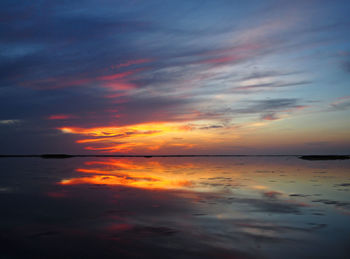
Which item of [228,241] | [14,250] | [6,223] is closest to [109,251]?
[14,250]

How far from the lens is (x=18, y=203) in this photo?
674 inches

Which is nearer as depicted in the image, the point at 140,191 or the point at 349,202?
the point at 349,202

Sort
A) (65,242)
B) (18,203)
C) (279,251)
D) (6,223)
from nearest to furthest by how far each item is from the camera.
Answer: (279,251)
(65,242)
(6,223)
(18,203)

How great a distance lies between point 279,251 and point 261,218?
14.7 ft

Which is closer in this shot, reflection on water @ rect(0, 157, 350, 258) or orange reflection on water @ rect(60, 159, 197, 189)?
reflection on water @ rect(0, 157, 350, 258)

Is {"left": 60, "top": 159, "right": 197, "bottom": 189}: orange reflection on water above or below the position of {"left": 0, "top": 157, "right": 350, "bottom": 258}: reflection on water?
below

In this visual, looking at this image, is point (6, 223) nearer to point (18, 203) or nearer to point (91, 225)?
point (91, 225)

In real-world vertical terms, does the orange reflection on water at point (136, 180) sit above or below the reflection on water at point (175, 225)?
below

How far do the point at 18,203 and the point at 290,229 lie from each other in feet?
48.1

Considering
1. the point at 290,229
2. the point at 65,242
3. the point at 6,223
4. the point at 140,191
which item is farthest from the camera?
the point at 140,191

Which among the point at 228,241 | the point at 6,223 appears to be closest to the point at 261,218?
the point at 228,241

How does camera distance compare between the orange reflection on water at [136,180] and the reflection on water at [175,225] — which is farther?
the orange reflection on water at [136,180]

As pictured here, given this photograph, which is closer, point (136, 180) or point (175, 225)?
point (175, 225)

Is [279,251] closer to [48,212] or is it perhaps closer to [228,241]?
[228,241]
